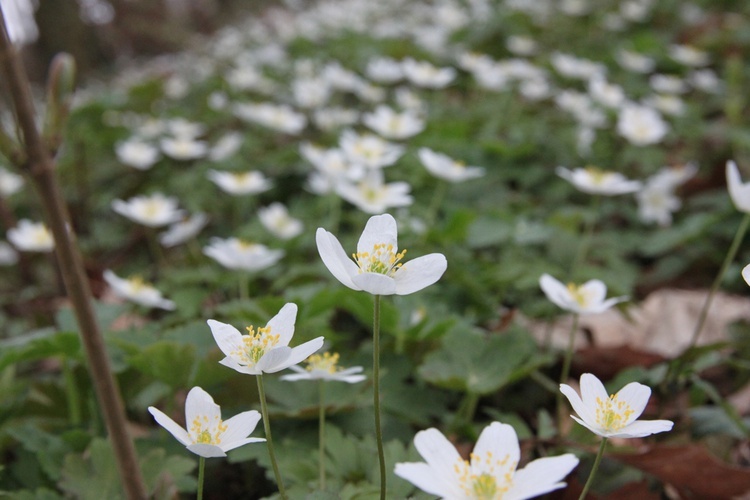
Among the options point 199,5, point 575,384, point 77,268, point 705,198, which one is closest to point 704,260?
point 705,198

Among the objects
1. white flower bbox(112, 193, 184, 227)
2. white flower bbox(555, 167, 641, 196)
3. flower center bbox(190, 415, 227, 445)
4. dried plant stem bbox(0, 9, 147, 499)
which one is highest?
dried plant stem bbox(0, 9, 147, 499)

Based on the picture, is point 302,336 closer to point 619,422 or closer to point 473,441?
point 473,441

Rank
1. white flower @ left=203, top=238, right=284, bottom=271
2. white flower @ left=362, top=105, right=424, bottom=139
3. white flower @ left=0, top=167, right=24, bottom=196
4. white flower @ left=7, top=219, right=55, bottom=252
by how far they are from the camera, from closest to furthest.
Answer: white flower @ left=203, top=238, right=284, bottom=271, white flower @ left=7, top=219, right=55, bottom=252, white flower @ left=362, top=105, right=424, bottom=139, white flower @ left=0, top=167, right=24, bottom=196

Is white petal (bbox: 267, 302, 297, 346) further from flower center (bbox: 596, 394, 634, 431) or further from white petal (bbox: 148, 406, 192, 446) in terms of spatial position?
flower center (bbox: 596, 394, 634, 431)

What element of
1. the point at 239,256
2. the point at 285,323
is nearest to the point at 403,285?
the point at 285,323

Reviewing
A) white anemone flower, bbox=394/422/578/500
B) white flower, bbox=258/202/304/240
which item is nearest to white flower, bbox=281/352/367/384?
white anemone flower, bbox=394/422/578/500

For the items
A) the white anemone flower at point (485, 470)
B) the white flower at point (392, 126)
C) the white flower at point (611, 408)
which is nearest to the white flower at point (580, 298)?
Result: the white flower at point (611, 408)

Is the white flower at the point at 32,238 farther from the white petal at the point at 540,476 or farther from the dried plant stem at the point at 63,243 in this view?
the white petal at the point at 540,476
